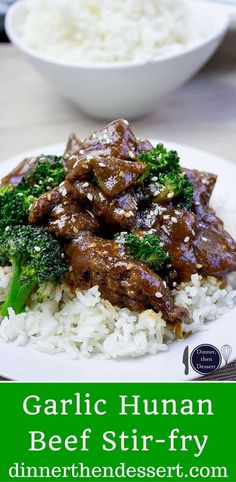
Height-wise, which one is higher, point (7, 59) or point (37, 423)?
point (7, 59)

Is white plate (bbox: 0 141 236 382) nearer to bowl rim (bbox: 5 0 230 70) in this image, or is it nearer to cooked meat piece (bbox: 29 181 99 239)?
cooked meat piece (bbox: 29 181 99 239)

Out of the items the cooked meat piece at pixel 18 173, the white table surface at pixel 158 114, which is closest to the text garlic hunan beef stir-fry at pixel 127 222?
the cooked meat piece at pixel 18 173

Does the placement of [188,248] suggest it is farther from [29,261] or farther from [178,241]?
[29,261]

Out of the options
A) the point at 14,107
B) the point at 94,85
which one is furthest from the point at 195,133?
the point at 14,107

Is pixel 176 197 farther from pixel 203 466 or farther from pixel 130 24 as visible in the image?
pixel 130 24

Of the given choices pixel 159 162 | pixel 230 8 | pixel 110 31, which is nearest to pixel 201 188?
pixel 159 162

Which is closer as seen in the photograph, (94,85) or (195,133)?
(94,85)
